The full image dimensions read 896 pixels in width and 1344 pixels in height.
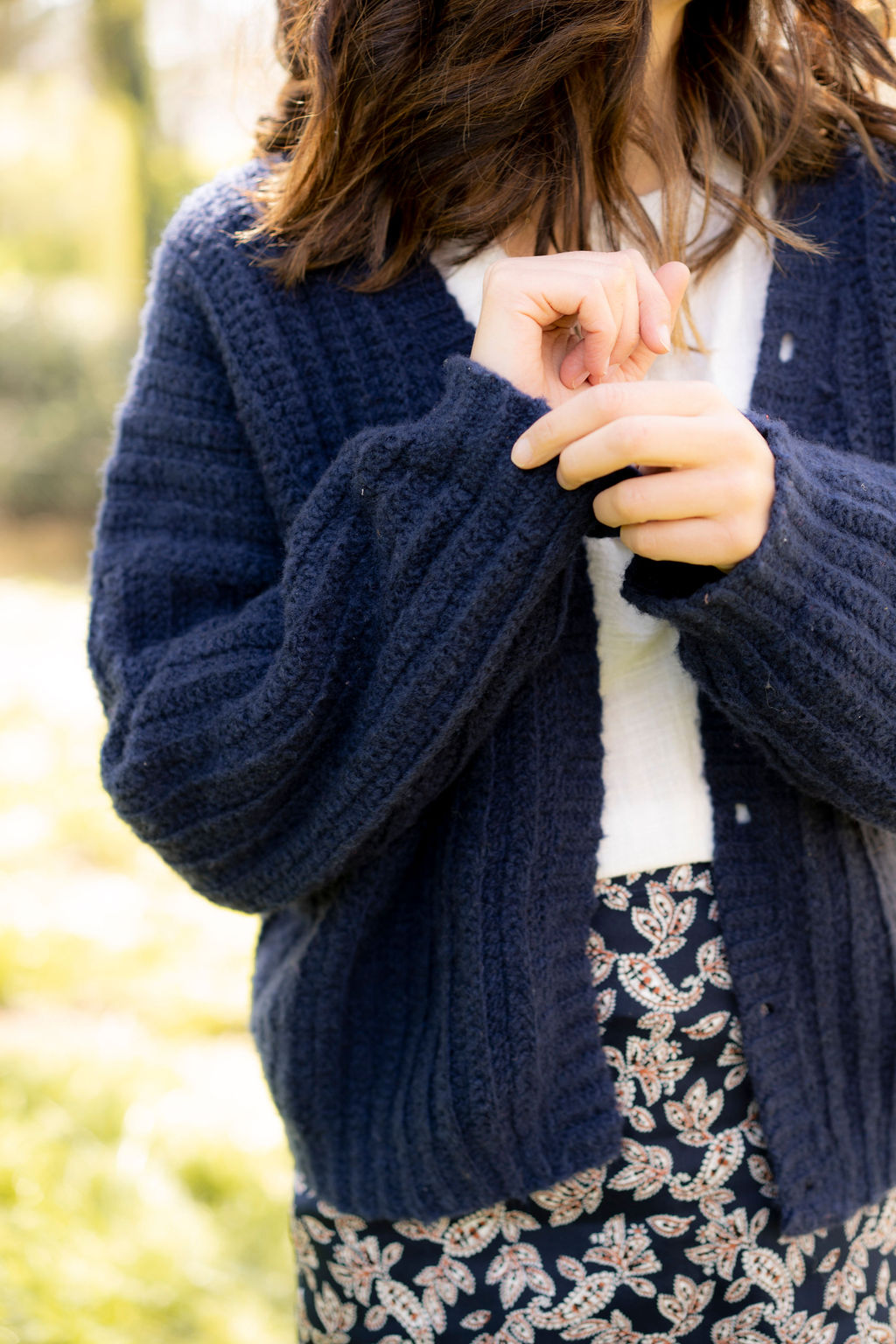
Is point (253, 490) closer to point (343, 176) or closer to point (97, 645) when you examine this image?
point (97, 645)

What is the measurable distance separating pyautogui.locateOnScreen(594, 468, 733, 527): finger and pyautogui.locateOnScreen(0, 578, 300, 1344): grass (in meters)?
2.03

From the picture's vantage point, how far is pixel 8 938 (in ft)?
11.6

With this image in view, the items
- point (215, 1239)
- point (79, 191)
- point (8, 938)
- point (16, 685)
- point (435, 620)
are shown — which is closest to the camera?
point (435, 620)

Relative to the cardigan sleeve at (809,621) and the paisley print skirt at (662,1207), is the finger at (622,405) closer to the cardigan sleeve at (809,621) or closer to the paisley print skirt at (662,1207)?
the cardigan sleeve at (809,621)

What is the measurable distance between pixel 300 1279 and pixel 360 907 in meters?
0.48

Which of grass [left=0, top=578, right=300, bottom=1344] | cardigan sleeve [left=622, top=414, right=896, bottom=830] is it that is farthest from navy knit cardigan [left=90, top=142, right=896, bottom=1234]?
grass [left=0, top=578, right=300, bottom=1344]

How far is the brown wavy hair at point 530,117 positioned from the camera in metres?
1.11

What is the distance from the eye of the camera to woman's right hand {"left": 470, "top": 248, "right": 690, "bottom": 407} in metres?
0.97

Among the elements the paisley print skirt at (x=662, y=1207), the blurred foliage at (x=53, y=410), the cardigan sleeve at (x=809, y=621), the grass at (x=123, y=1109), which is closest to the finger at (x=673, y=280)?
the cardigan sleeve at (x=809, y=621)

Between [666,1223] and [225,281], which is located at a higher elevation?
[225,281]

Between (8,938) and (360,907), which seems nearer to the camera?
A: (360,907)

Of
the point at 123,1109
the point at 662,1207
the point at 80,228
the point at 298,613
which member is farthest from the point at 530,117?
the point at 80,228

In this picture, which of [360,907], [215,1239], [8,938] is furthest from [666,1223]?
[8,938]

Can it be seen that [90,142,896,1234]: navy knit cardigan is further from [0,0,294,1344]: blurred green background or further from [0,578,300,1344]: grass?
[0,578,300,1344]: grass
